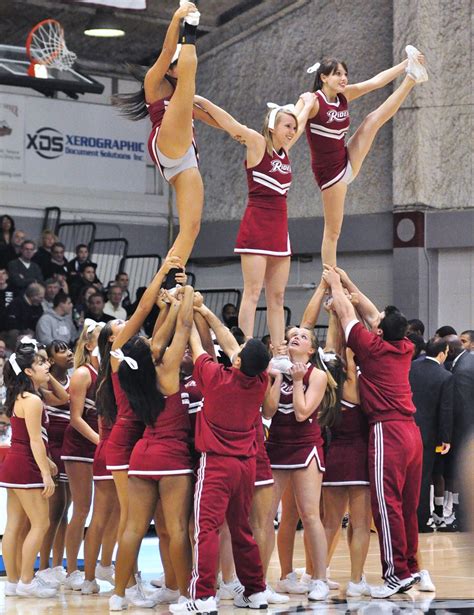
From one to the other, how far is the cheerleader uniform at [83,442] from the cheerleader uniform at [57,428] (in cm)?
21

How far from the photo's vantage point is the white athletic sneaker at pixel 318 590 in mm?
7082

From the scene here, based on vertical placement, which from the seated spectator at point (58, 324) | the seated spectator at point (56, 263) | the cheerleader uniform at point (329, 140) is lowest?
the seated spectator at point (58, 324)

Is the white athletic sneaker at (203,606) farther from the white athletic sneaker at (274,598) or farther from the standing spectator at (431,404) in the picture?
the standing spectator at (431,404)

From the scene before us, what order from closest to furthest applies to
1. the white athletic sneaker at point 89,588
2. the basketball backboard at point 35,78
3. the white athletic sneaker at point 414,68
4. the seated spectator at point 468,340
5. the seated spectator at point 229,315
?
1. the white athletic sneaker at point 414,68
2. the white athletic sneaker at point 89,588
3. the seated spectator at point 468,340
4. the basketball backboard at point 35,78
5. the seated spectator at point 229,315

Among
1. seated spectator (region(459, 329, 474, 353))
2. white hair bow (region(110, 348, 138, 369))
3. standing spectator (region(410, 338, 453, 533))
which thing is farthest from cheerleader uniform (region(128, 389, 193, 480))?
seated spectator (region(459, 329, 474, 353))

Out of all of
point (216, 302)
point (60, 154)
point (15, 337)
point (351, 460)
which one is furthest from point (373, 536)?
point (60, 154)

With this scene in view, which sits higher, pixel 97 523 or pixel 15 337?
pixel 15 337

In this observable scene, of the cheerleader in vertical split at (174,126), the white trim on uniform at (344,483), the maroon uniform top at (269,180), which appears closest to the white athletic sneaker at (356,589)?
the white trim on uniform at (344,483)

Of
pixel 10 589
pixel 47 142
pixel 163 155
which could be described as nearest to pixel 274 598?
pixel 10 589

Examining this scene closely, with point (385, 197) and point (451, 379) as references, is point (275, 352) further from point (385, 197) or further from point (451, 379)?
point (385, 197)

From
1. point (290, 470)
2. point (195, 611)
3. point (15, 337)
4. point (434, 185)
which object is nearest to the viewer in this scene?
point (195, 611)

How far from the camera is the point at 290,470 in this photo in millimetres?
7062

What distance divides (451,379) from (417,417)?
428mm

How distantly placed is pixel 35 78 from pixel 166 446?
891 cm
